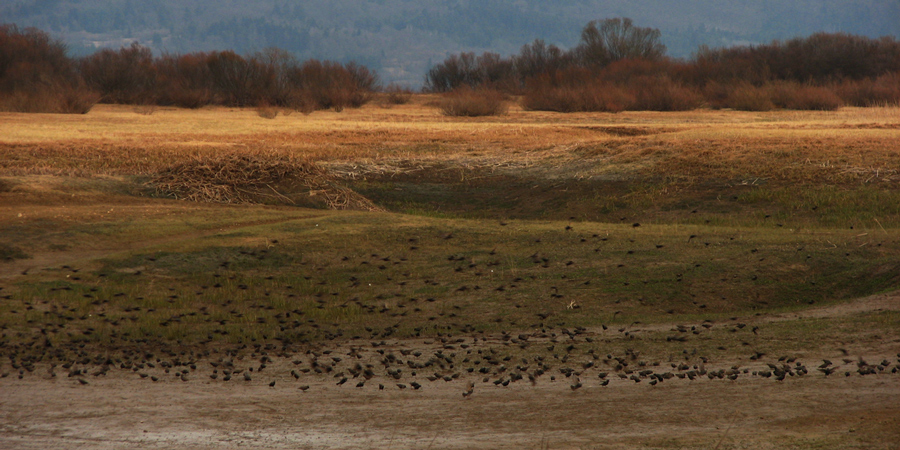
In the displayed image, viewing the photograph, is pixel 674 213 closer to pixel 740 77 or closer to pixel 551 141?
pixel 551 141

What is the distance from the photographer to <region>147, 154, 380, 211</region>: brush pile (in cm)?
1998

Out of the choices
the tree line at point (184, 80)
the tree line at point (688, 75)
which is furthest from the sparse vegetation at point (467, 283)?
the tree line at point (184, 80)

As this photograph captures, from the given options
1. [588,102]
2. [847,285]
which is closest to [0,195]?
[847,285]

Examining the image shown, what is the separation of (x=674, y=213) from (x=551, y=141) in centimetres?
1029

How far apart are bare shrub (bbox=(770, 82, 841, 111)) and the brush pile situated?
3211cm

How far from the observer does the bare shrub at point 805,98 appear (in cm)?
4531

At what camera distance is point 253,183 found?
2069 cm

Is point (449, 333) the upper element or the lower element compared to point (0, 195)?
lower

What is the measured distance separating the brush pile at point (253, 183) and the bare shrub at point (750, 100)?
1205 inches

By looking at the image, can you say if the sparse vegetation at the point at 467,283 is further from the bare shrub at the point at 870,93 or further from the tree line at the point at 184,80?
the bare shrub at the point at 870,93

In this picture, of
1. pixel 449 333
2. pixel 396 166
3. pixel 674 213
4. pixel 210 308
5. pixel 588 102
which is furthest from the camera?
pixel 588 102

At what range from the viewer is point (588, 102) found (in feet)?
160

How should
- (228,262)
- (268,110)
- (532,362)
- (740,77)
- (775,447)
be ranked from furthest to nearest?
1. (740,77)
2. (268,110)
3. (228,262)
4. (532,362)
5. (775,447)

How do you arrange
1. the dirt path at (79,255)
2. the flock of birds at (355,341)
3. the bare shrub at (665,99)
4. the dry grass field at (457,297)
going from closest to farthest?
the dry grass field at (457,297)
the flock of birds at (355,341)
the dirt path at (79,255)
the bare shrub at (665,99)
